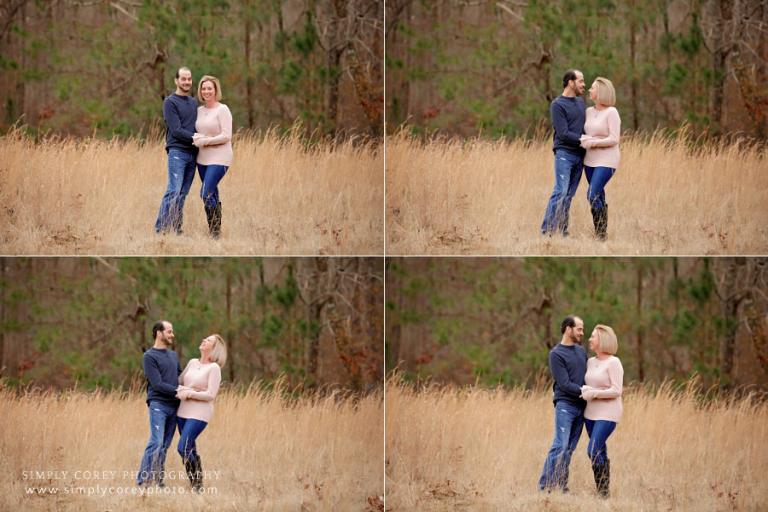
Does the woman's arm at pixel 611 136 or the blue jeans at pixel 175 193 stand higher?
the woman's arm at pixel 611 136

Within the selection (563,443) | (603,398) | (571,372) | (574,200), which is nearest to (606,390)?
(603,398)

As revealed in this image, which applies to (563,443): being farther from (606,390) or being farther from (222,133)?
(222,133)

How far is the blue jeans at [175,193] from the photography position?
4836 mm

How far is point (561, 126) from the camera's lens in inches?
192

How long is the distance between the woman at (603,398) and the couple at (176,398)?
1448mm

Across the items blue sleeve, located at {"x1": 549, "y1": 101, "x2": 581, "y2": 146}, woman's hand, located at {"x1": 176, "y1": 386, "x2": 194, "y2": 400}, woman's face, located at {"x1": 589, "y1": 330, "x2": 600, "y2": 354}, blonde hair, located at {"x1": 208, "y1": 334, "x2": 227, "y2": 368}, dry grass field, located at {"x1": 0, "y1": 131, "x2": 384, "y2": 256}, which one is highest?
blue sleeve, located at {"x1": 549, "y1": 101, "x2": 581, "y2": 146}

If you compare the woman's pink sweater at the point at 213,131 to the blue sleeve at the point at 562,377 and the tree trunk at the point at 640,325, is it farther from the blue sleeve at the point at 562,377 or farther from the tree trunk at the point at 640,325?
the tree trunk at the point at 640,325

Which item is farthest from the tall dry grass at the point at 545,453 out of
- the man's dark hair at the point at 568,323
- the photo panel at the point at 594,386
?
the man's dark hair at the point at 568,323

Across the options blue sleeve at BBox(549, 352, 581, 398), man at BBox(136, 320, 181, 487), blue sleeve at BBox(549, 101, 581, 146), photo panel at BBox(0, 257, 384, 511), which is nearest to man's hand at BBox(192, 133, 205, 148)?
photo panel at BBox(0, 257, 384, 511)

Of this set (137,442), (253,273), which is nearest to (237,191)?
(253,273)

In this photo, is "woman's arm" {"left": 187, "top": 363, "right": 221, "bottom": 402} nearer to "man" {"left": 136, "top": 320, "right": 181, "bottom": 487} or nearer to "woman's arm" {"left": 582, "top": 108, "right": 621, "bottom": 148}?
"man" {"left": 136, "top": 320, "right": 181, "bottom": 487}

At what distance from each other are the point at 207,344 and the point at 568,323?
1413 mm

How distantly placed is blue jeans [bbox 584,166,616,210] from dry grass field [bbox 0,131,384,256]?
824 mm

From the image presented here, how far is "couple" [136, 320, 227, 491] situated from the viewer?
15.7ft
